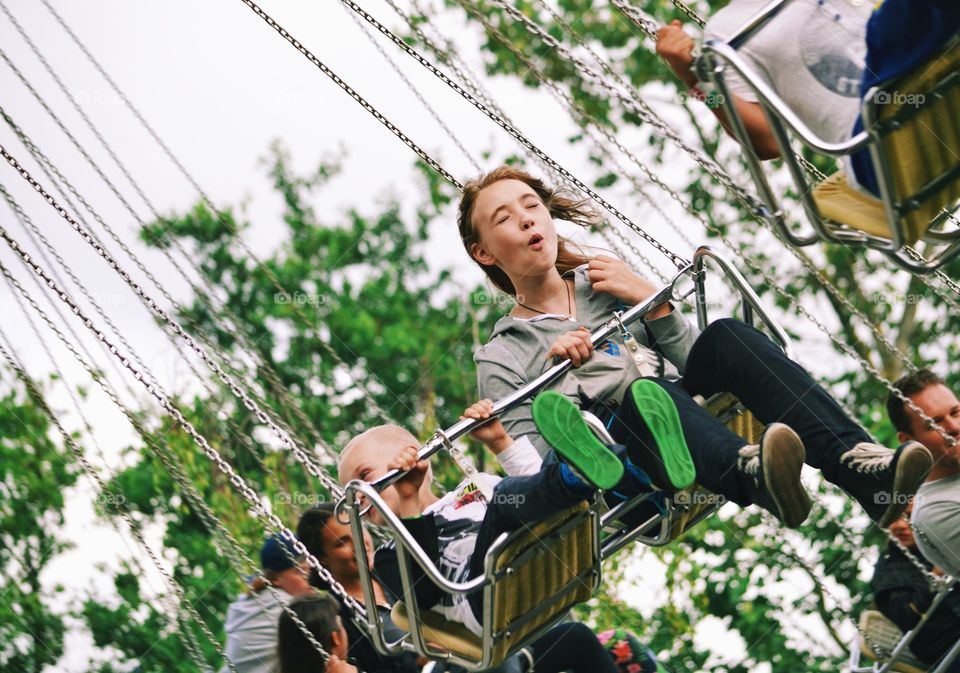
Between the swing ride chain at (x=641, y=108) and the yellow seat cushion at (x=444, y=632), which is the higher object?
the swing ride chain at (x=641, y=108)

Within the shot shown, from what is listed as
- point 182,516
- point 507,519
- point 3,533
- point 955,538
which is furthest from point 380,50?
point 3,533

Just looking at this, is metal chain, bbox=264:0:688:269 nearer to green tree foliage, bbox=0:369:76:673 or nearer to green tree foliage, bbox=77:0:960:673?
green tree foliage, bbox=77:0:960:673

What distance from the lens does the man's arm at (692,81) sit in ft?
10.9

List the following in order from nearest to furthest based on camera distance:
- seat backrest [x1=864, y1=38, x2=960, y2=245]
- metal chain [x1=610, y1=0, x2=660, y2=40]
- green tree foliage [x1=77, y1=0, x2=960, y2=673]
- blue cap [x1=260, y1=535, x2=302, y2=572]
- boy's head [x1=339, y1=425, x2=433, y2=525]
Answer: seat backrest [x1=864, y1=38, x2=960, y2=245]
metal chain [x1=610, y1=0, x2=660, y2=40]
boy's head [x1=339, y1=425, x2=433, y2=525]
blue cap [x1=260, y1=535, x2=302, y2=572]
green tree foliage [x1=77, y1=0, x2=960, y2=673]

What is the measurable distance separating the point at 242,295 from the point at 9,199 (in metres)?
11.7

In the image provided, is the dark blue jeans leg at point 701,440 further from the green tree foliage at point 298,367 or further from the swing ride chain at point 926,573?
the green tree foliage at point 298,367

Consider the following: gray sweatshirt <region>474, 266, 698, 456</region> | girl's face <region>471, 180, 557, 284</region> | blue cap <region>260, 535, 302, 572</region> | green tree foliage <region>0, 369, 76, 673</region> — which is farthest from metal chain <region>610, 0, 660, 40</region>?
green tree foliage <region>0, 369, 76, 673</region>

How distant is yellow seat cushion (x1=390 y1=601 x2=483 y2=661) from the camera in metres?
3.84

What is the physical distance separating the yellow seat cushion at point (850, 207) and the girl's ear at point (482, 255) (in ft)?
4.09

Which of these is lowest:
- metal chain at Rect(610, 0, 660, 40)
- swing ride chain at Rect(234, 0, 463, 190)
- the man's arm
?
the man's arm

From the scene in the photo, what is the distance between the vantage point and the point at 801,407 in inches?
144

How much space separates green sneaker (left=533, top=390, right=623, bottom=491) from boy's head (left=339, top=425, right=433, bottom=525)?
84 centimetres

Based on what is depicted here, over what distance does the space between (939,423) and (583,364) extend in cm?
141

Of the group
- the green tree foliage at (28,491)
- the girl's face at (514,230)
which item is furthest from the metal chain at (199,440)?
the green tree foliage at (28,491)
